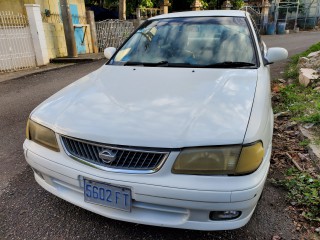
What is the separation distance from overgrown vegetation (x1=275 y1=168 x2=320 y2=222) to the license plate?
1.45m

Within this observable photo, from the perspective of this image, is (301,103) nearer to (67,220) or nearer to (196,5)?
(67,220)

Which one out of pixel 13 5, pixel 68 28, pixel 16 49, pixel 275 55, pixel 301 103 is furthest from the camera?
pixel 68 28

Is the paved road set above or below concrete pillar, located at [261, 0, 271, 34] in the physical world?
below

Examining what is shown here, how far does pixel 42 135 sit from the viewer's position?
2.08 metres

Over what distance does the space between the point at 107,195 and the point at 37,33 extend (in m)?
8.85

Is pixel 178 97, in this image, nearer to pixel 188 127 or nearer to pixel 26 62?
pixel 188 127

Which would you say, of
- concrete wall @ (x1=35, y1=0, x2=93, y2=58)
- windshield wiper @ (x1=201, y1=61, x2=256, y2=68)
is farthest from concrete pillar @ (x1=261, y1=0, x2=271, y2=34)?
windshield wiper @ (x1=201, y1=61, x2=256, y2=68)

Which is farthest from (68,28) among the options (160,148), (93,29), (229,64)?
(160,148)

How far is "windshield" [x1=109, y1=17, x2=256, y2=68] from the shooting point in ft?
9.33

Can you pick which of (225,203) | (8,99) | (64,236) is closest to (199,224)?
(225,203)

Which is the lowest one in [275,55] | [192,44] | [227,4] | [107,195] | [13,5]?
[107,195]

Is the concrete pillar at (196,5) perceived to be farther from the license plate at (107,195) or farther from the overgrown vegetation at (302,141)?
the license plate at (107,195)

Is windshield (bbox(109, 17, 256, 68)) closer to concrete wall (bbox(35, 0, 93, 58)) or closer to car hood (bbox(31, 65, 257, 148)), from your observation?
car hood (bbox(31, 65, 257, 148))

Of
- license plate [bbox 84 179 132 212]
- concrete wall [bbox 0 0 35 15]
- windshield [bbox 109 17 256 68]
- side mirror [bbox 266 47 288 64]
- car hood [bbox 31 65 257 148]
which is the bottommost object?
license plate [bbox 84 179 132 212]
